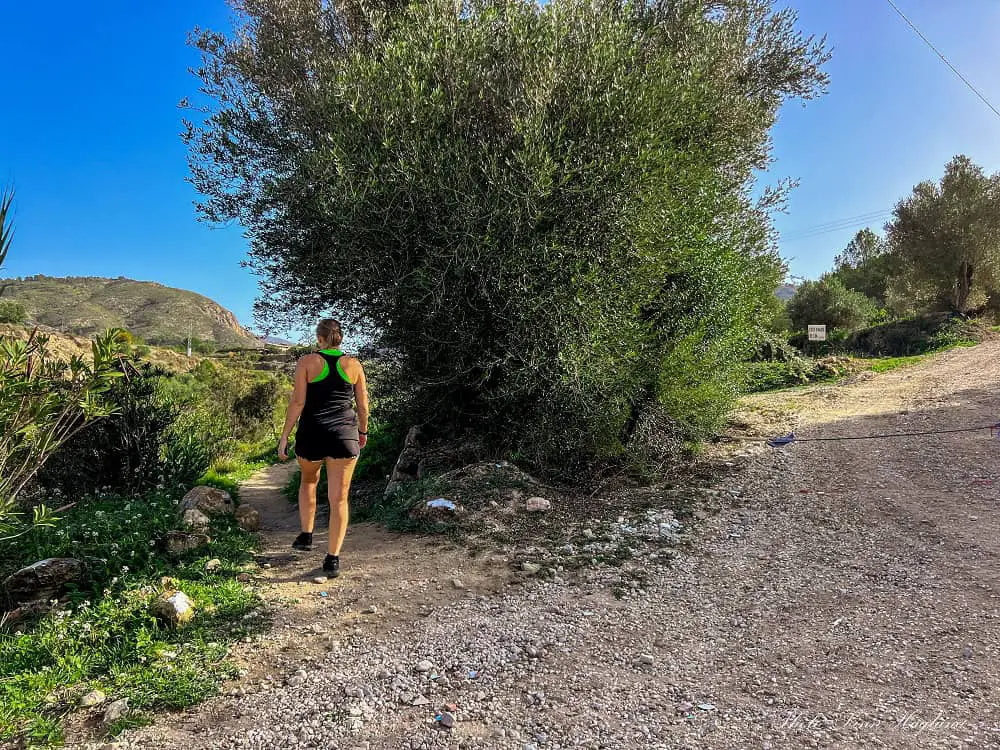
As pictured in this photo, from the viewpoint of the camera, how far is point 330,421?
4.37m

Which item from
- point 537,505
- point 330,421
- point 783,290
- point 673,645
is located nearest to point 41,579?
point 330,421

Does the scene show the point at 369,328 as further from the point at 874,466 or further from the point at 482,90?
the point at 874,466

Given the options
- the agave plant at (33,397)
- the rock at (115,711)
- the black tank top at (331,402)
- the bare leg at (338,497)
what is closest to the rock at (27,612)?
the agave plant at (33,397)

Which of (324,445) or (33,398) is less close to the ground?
(33,398)

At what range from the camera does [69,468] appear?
22.8 ft

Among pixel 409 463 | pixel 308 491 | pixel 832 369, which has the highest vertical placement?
pixel 832 369

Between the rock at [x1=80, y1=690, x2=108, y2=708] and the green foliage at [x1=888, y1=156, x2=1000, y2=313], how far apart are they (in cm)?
2719

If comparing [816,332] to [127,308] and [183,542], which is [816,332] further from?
[127,308]

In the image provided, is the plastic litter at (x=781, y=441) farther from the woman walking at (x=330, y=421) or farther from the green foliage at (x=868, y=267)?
the green foliage at (x=868, y=267)

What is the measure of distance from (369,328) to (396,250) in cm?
170

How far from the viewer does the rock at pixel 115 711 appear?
8.04ft

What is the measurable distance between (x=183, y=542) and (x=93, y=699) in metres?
2.23

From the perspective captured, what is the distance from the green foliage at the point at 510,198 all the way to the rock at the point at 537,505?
0.71 meters

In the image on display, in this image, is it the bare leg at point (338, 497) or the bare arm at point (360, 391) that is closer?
the bare leg at point (338, 497)
